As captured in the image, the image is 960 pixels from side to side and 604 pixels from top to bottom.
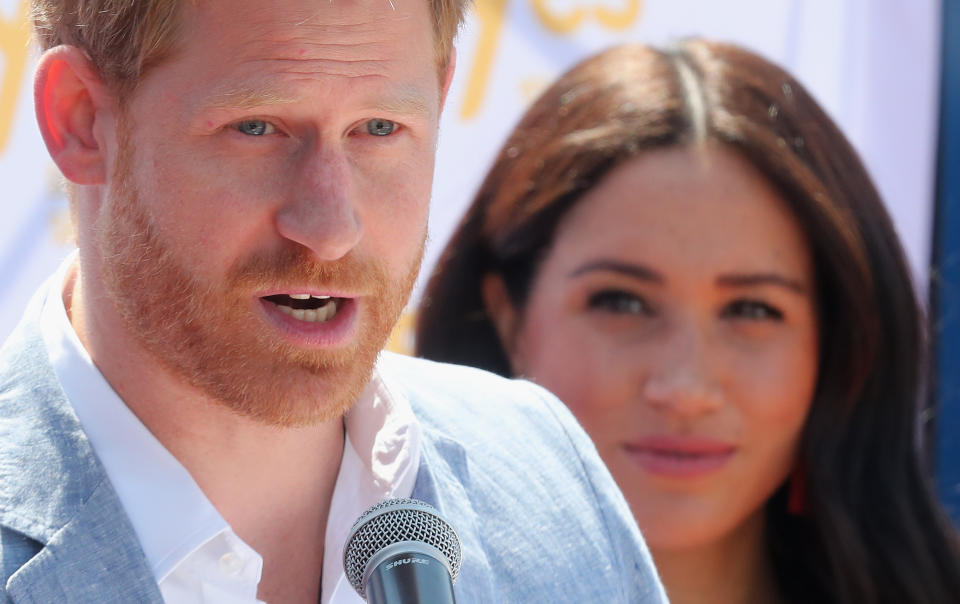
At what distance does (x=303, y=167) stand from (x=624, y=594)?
2.77 ft

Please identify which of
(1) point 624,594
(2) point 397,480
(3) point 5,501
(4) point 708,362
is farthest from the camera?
(4) point 708,362

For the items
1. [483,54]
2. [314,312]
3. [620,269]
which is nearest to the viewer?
[314,312]

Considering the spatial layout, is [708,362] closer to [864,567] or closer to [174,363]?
[864,567]

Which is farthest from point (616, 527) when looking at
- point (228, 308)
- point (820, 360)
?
point (820, 360)

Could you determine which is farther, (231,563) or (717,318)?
(717,318)

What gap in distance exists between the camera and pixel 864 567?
321cm

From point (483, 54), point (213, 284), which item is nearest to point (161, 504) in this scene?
point (213, 284)

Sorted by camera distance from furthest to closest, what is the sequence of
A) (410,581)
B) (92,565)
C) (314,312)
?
(314,312) → (92,565) → (410,581)

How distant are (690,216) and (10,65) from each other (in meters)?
1.76

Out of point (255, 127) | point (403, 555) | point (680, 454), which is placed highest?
point (255, 127)

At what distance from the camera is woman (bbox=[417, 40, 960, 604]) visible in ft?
9.94

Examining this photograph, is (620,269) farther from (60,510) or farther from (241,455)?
(60,510)

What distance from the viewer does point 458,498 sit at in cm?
185

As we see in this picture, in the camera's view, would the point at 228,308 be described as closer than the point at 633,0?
Yes
